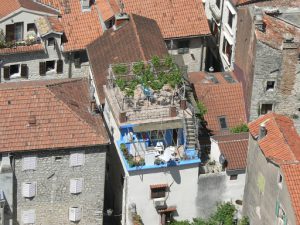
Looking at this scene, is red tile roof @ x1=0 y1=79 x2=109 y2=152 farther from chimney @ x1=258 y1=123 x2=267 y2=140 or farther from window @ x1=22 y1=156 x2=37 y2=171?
chimney @ x1=258 y1=123 x2=267 y2=140

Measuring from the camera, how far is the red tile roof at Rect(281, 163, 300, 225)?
80500 mm

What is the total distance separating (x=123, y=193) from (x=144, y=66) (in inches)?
441

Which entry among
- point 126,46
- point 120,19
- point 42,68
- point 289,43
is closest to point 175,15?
point 120,19

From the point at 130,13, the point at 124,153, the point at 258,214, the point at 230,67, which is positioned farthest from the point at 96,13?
the point at 258,214

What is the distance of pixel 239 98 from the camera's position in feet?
330

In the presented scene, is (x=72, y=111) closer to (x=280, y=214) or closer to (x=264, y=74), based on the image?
(x=264, y=74)

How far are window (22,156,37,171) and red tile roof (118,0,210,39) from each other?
78.9 feet

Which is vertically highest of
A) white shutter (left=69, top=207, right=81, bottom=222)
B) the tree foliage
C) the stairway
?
the stairway

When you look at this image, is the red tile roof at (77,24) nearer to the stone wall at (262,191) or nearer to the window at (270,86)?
the window at (270,86)

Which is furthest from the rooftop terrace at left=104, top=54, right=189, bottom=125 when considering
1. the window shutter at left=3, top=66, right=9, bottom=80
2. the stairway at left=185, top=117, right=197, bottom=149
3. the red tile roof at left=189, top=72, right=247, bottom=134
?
the window shutter at left=3, top=66, right=9, bottom=80

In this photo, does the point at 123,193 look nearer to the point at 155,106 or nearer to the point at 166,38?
the point at 155,106

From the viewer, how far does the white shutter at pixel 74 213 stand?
91.8 metres

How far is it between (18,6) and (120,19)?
10.0 metres

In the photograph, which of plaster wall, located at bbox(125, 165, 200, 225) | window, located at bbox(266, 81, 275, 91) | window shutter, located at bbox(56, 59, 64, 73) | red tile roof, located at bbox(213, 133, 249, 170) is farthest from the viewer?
window shutter, located at bbox(56, 59, 64, 73)
